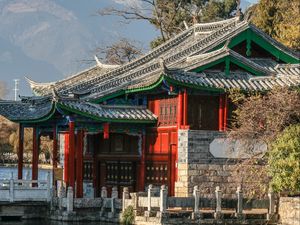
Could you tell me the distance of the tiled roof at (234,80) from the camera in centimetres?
3222

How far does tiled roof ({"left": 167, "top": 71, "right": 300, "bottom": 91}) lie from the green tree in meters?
14.1

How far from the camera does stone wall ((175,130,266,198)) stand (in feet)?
107

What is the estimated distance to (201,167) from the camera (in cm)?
3266

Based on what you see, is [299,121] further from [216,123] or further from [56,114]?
[56,114]

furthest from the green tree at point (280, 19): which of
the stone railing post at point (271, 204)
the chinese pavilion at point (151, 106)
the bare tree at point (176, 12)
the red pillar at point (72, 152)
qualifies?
the stone railing post at point (271, 204)

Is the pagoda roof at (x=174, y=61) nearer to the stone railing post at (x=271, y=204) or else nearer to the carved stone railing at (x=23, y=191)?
→ the carved stone railing at (x=23, y=191)

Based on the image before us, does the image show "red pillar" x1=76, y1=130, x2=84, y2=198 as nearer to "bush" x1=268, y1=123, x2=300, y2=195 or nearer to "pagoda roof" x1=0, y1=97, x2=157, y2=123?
"pagoda roof" x1=0, y1=97, x2=157, y2=123

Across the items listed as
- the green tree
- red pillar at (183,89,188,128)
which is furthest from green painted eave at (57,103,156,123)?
the green tree

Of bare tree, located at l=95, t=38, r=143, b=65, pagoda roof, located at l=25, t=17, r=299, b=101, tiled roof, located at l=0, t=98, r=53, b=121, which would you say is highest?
bare tree, located at l=95, t=38, r=143, b=65

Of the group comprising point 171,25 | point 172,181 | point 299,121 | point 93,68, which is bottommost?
point 172,181

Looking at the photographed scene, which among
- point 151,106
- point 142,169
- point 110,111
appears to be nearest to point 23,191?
point 110,111

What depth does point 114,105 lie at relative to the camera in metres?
34.8

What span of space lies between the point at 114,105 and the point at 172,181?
3.82 metres

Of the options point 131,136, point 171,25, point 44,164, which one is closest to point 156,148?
point 131,136
